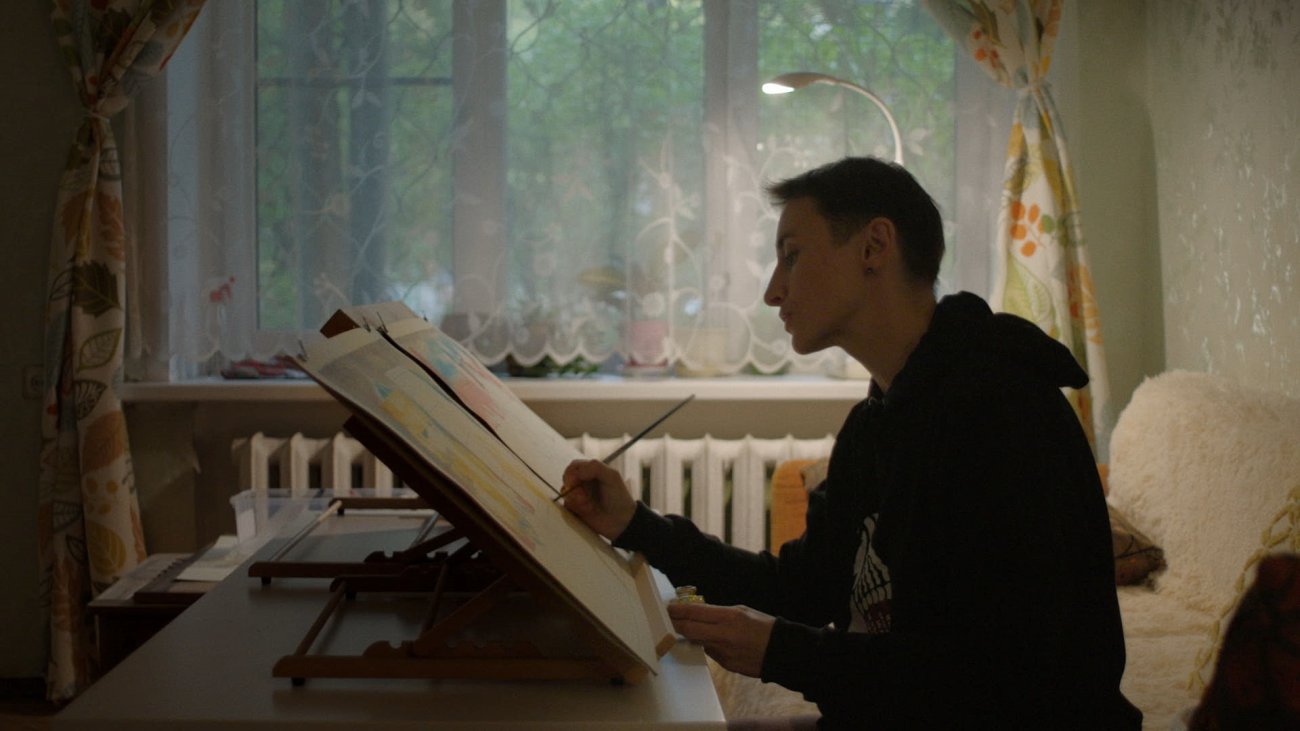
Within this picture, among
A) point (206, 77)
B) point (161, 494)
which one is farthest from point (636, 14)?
point (161, 494)

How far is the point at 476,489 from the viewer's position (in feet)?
2.99

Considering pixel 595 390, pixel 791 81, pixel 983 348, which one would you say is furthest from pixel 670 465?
pixel 983 348

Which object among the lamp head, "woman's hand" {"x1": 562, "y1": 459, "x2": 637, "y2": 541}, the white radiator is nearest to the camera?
"woman's hand" {"x1": 562, "y1": 459, "x2": 637, "y2": 541}

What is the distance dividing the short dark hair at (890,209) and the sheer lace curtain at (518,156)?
1.45 meters

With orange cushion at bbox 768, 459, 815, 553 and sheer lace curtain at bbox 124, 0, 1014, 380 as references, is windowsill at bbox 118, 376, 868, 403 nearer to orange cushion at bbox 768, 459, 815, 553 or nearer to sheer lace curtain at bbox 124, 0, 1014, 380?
sheer lace curtain at bbox 124, 0, 1014, 380

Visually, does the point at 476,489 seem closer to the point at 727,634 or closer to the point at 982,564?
the point at 727,634

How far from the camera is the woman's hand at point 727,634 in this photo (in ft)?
3.66

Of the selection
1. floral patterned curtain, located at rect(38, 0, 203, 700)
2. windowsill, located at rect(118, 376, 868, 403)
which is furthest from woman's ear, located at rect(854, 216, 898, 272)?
floral patterned curtain, located at rect(38, 0, 203, 700)

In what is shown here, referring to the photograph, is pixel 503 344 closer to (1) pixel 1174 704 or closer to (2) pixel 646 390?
(2) pixel 646 390

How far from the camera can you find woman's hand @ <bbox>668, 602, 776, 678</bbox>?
3.66ft

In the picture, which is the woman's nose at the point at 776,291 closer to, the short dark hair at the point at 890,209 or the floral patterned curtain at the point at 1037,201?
the short dark hair at the point at 890,209

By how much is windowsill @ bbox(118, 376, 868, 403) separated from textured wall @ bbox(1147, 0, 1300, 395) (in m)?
0.77

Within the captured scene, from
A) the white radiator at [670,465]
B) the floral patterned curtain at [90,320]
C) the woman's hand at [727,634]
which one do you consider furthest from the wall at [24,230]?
the woman's hand at [727,634]

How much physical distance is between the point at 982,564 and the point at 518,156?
1.99m
